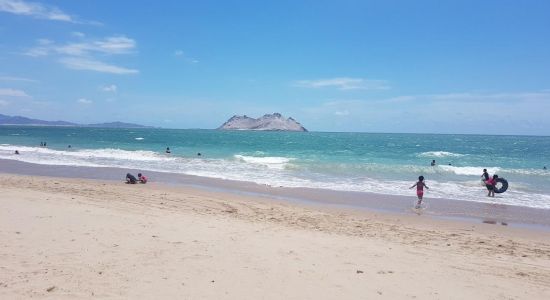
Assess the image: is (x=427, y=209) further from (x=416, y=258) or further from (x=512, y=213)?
(x=416, y=258)

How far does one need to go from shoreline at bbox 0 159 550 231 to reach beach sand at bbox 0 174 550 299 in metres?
1.61

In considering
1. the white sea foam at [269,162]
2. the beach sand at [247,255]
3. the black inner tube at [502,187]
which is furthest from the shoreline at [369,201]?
the white sea foam at [269,162]

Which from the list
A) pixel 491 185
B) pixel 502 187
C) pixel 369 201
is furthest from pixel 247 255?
pixel 502 187

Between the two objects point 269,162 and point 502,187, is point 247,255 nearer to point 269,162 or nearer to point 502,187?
point 502,187

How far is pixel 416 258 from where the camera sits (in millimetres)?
7285

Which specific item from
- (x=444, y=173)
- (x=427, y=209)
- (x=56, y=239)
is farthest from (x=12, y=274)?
(x=444, y=173)

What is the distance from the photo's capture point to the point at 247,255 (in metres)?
6.77

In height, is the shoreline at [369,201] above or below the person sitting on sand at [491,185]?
below

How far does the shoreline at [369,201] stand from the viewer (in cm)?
1287

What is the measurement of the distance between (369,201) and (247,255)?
9219 millimetres

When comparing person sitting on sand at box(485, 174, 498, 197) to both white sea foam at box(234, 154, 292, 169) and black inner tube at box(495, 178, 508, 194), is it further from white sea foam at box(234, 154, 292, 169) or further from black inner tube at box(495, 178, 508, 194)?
white sea foam at box(234, 154, 292, 169)

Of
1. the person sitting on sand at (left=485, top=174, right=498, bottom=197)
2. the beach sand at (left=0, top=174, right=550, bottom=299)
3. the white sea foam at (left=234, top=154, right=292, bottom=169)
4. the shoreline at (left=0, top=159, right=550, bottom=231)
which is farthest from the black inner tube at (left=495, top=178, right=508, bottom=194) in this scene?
the white sea foam at (left=234, top=154, right=292, bottom=169)

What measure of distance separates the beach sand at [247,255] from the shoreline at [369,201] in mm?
1612

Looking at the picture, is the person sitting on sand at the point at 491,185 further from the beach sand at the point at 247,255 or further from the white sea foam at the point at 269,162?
the white sea foam at the point at 269,162
